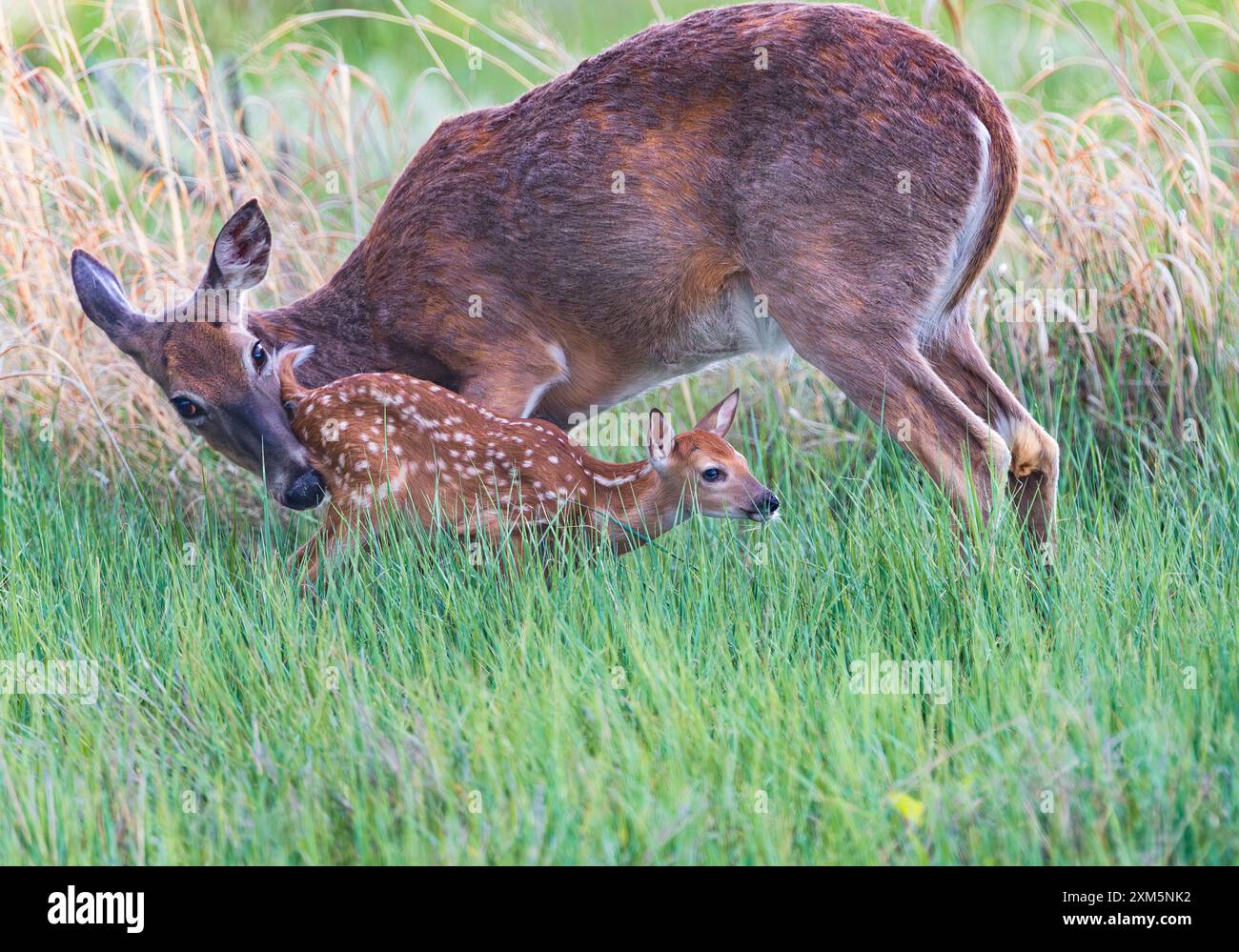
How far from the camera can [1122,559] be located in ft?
13.3

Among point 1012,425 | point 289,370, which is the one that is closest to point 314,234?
point 289,370

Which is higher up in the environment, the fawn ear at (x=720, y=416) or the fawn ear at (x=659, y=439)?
the fawn ear at (x=720, y=416)

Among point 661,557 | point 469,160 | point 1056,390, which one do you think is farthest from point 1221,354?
point 469,160

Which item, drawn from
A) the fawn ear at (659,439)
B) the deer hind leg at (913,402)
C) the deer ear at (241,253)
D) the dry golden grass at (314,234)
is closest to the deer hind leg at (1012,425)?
the deer hind leg at (913,402)

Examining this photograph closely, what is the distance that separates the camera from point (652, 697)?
3.40 m

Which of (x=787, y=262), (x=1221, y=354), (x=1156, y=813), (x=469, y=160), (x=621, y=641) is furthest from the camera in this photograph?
(x=1221, y=354)

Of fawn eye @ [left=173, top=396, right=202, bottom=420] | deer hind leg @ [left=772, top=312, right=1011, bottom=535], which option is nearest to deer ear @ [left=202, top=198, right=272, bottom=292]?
fawn eye @ [left=173, top=396, right=202, bottom=420]

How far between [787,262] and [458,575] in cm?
133

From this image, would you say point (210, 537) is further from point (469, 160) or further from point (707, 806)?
point (707, 806)

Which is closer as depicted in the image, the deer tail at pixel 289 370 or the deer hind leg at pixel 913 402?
the deer hind leg at pixel 913 402

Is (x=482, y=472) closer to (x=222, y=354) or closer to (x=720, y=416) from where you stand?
(x=720, y=416)

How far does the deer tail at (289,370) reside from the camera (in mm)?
4746

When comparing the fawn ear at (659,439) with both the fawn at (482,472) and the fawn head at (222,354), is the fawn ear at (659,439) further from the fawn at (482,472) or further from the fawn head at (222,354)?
the fawn head at (222,354)

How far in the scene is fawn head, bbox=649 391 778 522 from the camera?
430 centimetres
